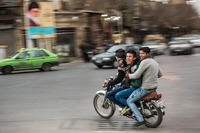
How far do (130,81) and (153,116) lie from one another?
844 millimetres

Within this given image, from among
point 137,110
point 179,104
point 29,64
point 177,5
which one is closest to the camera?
point 137,110

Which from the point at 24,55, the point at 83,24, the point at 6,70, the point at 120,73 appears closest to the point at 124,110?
the point at 120,73

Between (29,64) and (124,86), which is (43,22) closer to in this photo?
(29,64)

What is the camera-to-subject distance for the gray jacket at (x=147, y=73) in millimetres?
7957

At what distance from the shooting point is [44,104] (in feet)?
37.6

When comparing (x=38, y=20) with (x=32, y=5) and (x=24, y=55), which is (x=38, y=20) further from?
(x=24, y=55)

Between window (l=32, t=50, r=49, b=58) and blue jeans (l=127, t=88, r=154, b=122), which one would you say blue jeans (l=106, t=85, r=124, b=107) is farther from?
window (l=32, t=50, r=49, b=58)

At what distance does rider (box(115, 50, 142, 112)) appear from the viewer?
8.27 metres

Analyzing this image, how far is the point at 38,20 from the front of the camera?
33156mm

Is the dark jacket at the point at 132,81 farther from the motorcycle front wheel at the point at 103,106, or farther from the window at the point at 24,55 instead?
the window at the point at 24,55

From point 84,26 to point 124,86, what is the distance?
32.1 metres

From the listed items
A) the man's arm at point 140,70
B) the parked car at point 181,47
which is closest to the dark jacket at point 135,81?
the man's arm at point 140,70

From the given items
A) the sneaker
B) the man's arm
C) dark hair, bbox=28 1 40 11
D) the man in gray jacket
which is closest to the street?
the sneaker

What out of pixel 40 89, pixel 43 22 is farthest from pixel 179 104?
pixel 43 22
